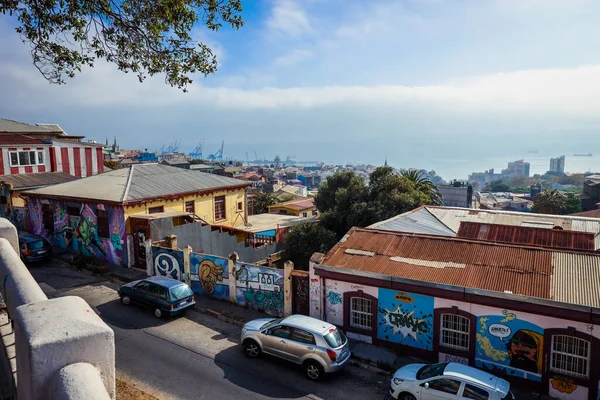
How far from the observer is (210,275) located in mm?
22938

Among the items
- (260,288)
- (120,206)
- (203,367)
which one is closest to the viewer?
(203,367)

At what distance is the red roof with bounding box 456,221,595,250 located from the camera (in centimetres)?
2172

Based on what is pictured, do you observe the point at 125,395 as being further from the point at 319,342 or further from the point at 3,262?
the point at 3,262

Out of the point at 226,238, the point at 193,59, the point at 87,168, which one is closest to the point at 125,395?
the point at 193,59

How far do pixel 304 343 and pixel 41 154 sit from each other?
3922cm

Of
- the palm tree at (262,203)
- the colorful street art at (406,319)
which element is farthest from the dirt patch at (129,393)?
the palm tree at (262,203)

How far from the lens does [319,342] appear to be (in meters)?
15.3

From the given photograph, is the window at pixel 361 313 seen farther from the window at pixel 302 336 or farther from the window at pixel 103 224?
the window at pixel 103 224

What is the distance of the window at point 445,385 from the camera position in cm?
1302

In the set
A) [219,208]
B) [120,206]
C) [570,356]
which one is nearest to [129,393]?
[570,356]

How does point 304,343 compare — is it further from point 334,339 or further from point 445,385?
point 445,385

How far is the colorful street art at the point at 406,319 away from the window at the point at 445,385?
3.71 metres

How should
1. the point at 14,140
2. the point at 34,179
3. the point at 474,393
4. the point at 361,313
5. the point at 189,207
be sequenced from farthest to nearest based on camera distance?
the point at 14,140 < the point at 34,179 < the point at 189,207 < the point at 361,313 < the point at 474,393

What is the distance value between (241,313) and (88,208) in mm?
14342
